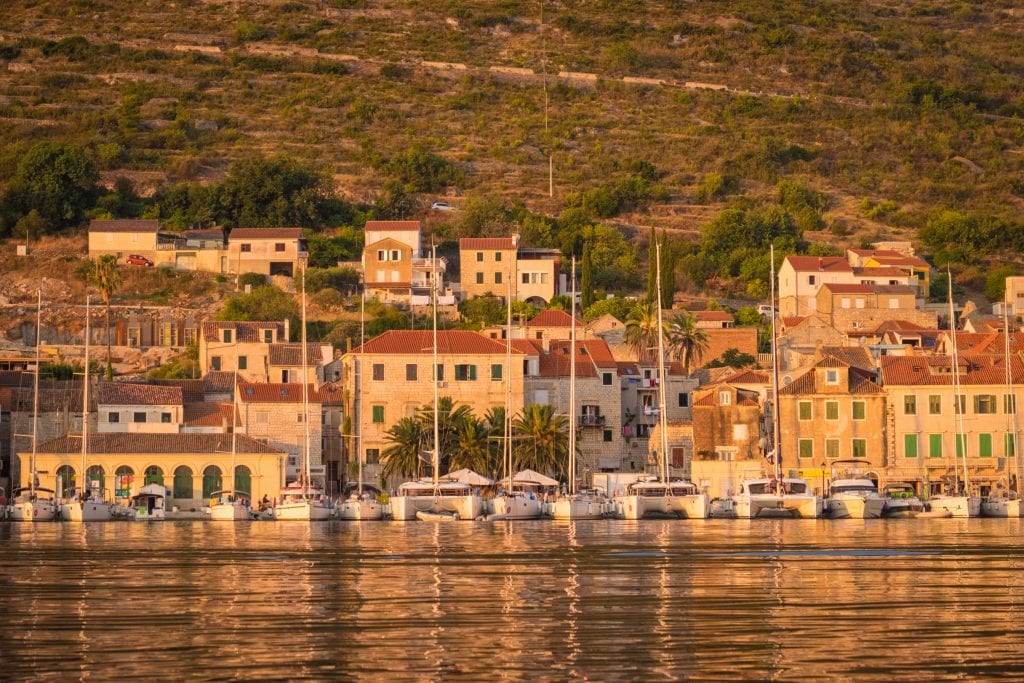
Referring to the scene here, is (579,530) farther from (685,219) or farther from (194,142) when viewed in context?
(194,142)

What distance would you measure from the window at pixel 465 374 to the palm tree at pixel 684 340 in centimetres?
1943

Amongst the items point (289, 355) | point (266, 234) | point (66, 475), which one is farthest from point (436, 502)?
point (266, 234)

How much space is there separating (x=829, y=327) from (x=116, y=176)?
70.8 m

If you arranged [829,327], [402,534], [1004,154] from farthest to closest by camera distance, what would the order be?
[1004,154]
[829,327]
[402,534]

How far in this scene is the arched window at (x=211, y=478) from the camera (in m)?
81.4

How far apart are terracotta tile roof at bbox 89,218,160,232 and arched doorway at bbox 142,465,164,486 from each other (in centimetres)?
5253

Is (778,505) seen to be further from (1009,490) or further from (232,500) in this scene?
(232,500)

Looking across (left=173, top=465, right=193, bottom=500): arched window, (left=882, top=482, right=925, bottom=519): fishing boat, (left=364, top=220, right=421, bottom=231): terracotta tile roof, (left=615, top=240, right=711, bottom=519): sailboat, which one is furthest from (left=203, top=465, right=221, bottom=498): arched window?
(left=364, top=220, right=421, bottom=231): terracotta tile roof

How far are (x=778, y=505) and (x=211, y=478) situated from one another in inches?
982

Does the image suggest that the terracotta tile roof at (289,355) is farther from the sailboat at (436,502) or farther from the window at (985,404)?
the window at (985,404)

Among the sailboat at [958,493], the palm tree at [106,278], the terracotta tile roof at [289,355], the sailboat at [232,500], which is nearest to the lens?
the sailboat at [958,493]

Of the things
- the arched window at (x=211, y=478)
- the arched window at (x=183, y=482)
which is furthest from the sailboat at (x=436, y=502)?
the arched window at (x=183, y=482)

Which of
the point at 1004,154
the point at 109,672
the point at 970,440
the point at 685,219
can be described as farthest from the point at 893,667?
the point at 1004,154

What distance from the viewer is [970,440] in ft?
269
